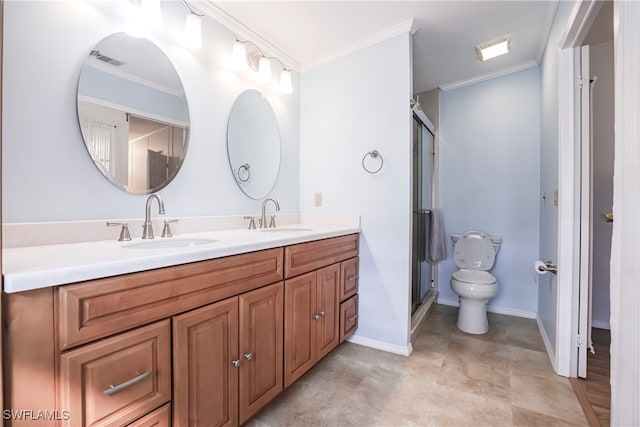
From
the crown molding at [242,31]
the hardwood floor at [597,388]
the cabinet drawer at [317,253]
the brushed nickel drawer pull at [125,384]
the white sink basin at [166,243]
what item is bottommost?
the hardwood floor at [597,388]

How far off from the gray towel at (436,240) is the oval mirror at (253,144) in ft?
5.31

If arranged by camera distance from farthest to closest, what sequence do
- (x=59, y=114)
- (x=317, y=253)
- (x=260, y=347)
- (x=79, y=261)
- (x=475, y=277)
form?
(x=475, y=277) < (x=317, y=253) < (x=260, y=347) < (x=59, y=114) < (x=79, y=261)

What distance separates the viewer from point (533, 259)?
8.45 ft

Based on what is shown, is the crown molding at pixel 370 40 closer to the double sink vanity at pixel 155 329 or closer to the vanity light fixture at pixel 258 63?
the vanity light fixture at pixel 258 63

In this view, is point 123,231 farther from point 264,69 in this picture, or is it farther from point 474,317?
point 474,317

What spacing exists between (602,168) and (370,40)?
82.1 inches

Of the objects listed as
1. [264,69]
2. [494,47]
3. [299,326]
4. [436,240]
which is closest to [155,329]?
[299,326]

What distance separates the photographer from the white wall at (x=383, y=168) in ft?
6.47

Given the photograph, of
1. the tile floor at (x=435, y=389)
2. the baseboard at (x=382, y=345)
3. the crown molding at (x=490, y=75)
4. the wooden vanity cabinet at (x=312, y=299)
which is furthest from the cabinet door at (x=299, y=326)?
the crown molding at (x=490, y=75)

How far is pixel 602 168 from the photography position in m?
2.23

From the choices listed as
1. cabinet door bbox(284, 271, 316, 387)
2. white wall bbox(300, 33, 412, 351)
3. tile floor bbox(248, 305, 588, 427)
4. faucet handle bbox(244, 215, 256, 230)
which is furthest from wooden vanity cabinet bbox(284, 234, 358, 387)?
faucet handle bbox(244, 215, 256, 230)

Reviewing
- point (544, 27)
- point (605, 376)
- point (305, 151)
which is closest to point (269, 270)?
point (305, 151)

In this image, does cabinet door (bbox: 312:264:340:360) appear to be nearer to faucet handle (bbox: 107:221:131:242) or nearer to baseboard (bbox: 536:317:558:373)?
faucet handle (bbox: 107:221:131:242)

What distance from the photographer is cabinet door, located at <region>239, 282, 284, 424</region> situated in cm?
119
